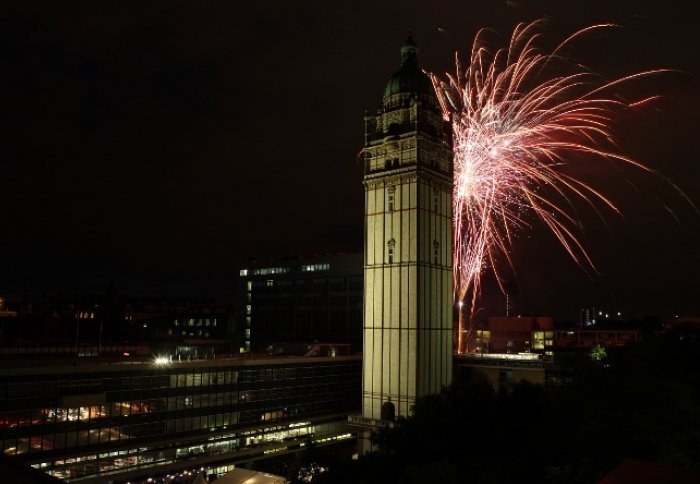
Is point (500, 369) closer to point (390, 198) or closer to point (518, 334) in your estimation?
point (390, 198)

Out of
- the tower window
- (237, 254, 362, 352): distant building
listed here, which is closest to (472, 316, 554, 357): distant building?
(237, 254, 362, 352): distant building

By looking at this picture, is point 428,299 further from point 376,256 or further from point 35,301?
point 35,301

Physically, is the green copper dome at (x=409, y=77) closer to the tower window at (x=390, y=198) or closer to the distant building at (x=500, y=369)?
the tower window at (x=390, y=198)

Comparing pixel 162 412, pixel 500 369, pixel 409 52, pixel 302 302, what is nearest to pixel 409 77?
pixel 409 52

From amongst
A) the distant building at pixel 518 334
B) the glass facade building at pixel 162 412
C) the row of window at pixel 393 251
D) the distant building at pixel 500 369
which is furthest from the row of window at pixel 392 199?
the distant building at pixel 518 334

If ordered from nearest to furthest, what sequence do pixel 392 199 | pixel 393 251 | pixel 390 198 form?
1. pixel 393 251
2. pixel 392 199
3. pixel 390 198

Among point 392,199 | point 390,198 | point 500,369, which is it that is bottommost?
point 500,369
